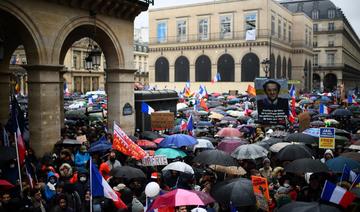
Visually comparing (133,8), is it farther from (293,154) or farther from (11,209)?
(11,209)

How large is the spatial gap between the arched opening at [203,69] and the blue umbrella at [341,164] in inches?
1756

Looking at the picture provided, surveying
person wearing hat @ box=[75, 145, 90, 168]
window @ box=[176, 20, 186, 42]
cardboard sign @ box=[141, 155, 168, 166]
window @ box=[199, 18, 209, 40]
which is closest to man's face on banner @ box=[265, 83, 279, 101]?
cardboard sign @ box=[141, 155, 168, 166]

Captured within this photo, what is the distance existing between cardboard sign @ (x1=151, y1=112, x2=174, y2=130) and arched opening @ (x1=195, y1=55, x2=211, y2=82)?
37.6 metres

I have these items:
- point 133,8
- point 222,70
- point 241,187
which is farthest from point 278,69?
point 241,187

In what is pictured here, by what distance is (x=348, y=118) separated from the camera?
2138cm

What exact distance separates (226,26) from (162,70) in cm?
1186

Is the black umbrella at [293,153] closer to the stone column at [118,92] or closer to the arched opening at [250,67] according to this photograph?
the stone column at [118,92]

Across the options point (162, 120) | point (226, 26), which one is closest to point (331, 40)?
point (226, 26)

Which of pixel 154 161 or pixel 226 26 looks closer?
pixel 154 161

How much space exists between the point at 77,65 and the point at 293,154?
2445 inches

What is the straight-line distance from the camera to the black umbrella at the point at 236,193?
7031 millimetres

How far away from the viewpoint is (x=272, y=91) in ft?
49.0

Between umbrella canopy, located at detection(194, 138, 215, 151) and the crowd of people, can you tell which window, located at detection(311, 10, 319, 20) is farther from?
umbrella canopy, located at detection(194, 138, 215, 151)

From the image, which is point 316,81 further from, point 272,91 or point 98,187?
point 98,187
